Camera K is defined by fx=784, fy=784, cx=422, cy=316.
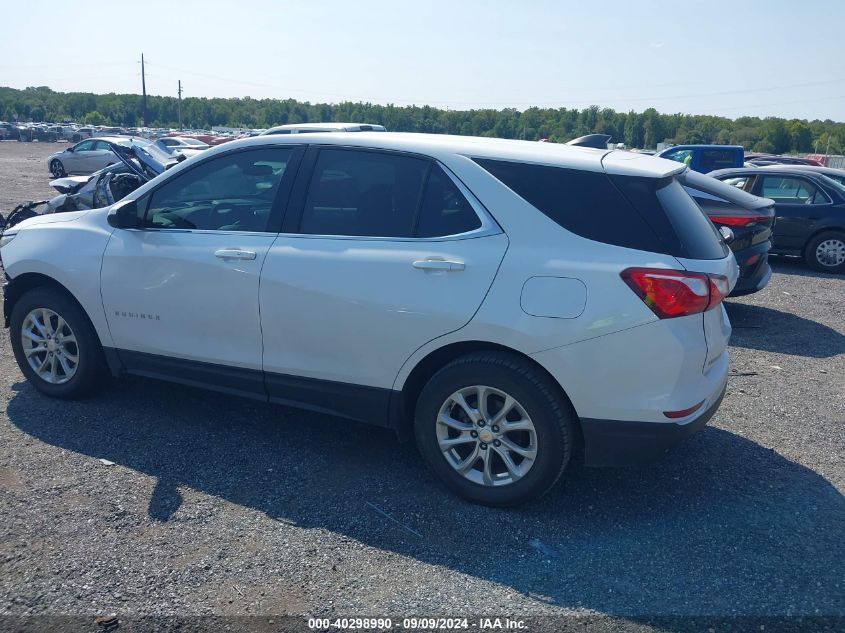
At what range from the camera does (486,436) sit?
13.2 ft

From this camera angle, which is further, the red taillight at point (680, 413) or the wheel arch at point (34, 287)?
the wheel arch at point (34, 287)

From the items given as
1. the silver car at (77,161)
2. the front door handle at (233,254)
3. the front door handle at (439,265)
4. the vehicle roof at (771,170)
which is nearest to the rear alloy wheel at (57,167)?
the silver car at (77,161)

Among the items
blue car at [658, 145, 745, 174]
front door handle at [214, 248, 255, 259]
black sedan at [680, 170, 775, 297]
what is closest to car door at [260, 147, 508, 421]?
front door handle at [214, 248, 255, 259]

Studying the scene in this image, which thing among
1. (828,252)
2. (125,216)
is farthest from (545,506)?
(828,252)

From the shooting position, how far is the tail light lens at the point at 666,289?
12.0 feet

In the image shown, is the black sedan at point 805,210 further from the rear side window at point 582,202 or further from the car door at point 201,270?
the car door at point 201,270

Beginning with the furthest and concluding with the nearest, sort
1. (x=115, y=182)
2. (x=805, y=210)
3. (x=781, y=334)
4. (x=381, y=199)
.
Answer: (x=805, y=210) < (x=115, y=182) < (x=781, y=334) < (x=381, y=199)

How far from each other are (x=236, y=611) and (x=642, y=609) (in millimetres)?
1682

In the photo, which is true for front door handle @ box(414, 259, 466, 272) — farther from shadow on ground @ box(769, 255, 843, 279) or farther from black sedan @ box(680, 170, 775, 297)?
shadow on ground @ box(769, 255, 843, 279)

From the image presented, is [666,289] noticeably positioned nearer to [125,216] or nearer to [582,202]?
[582,202]

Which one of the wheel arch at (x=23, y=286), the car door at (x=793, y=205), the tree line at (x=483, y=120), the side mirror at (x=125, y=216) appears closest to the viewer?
the side mirror at (x=125, y=216)

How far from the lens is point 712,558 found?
12.0 feet

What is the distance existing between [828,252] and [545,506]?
976 centimetres

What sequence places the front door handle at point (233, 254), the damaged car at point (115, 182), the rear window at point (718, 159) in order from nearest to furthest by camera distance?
the front door handle at point (233, 254), the damaged car at point (115, 182), the rear window at point (718, 159)
